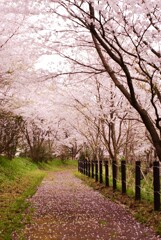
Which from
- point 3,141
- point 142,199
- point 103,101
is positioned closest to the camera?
point 142,199

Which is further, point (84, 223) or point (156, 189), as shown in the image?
point (156, 189)

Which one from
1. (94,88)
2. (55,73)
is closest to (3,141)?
(94,88)

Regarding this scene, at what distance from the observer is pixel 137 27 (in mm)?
8375

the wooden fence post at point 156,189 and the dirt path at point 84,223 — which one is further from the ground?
the wooden fence post at point 156,189

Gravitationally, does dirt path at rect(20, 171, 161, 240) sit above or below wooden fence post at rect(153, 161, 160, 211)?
below

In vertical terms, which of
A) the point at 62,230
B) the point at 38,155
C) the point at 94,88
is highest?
the point at 94,88

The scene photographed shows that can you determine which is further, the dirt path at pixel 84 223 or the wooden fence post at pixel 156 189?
the wooden fence post at pixel 156 189

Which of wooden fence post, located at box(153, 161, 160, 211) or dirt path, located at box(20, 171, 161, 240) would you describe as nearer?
dirt path, located at box(20, 171, 161, 240)

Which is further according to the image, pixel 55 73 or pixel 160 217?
pixel 55 73

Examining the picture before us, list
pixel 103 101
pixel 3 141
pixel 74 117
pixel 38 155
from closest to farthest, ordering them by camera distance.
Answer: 1. pixel 103 101
2. pixel 3 141
3. pixel 74 117
4. pixel 38 155

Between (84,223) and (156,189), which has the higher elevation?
(156,189)

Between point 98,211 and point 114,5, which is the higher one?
point 114,5

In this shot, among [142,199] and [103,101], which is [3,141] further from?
[142,199]

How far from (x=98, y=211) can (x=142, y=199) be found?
1.81 m
